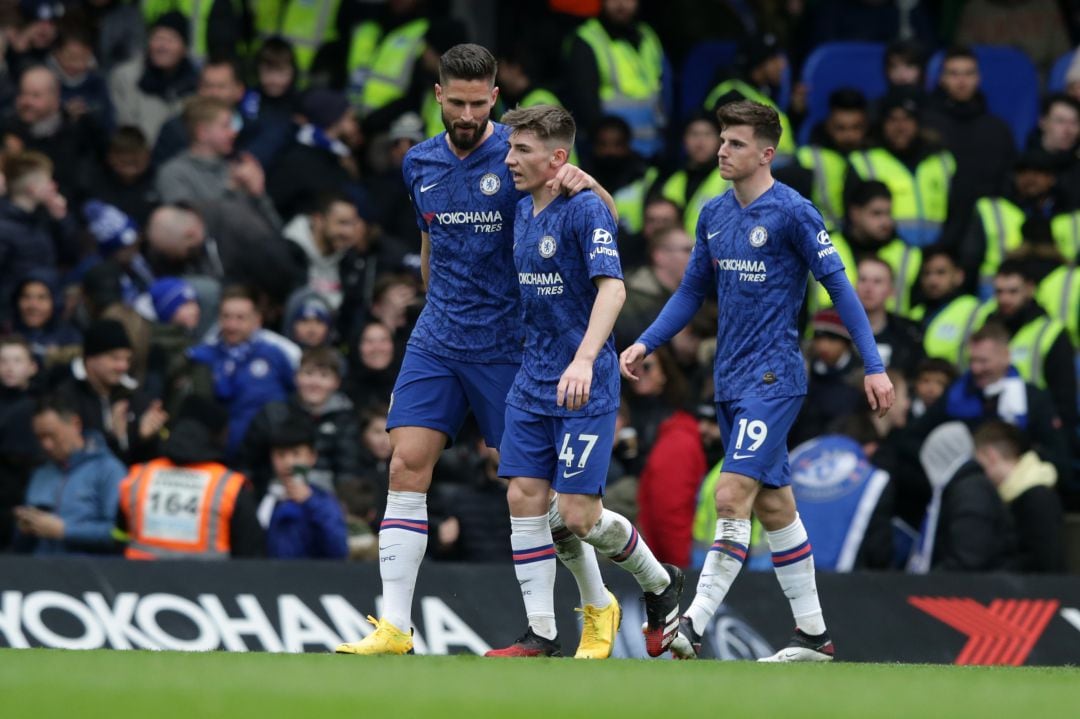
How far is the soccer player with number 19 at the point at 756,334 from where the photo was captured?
885cm

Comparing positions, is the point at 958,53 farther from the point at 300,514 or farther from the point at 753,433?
the point at 753,433

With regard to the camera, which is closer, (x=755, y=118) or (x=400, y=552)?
(x=400, y=552)

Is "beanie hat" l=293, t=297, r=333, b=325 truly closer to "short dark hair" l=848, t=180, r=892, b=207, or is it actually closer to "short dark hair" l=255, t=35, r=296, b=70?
"short dark hair" l=255, t=35, r=296, b=70

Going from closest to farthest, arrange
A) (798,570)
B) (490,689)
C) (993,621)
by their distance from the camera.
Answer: (490,689)
(798,570)
(993,621)

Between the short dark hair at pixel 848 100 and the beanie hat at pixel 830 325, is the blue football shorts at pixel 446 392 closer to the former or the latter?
the beanie hat at pixel 830 325

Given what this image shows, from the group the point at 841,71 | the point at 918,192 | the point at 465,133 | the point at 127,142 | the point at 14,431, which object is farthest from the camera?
the point at 841,71

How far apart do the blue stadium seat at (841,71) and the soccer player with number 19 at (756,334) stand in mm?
7419

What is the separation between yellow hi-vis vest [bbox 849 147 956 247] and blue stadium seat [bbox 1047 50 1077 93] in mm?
2310

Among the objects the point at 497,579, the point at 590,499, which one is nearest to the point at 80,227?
the point at 497,579

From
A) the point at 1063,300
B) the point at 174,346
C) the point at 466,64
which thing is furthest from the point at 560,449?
the point at 1063,300

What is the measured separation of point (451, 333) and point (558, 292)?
0.49 metres

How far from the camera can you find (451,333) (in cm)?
873

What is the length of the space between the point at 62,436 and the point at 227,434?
1058mm

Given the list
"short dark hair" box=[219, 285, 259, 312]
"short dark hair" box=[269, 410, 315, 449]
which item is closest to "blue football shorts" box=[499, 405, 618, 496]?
"short dark hair" box=[269, 410, 315, 449]
